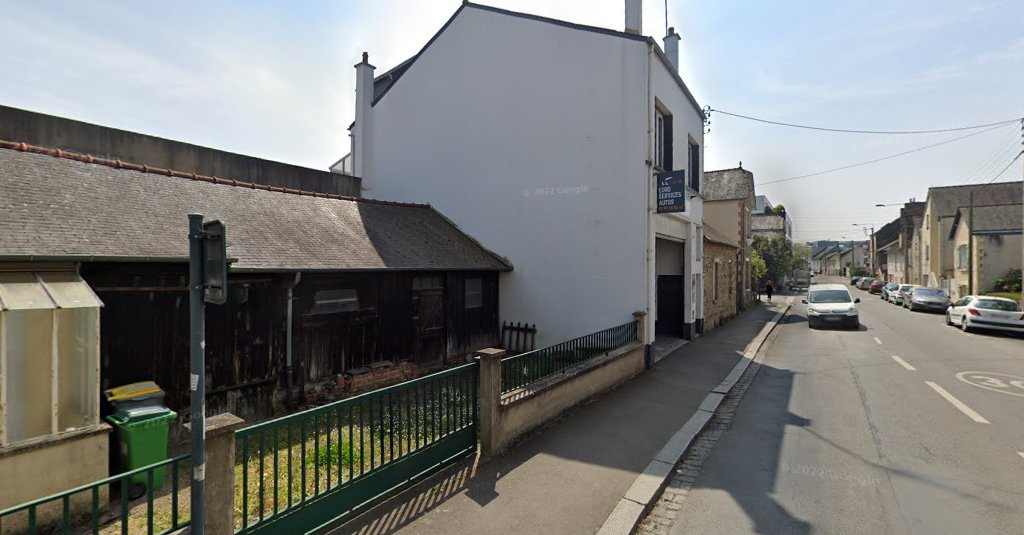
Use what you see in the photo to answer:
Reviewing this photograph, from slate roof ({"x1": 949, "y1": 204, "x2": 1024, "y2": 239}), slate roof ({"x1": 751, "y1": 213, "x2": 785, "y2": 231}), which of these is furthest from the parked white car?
slate roof ({"x1": 751, "y1": 213, "x2": 785, "y2": 231})

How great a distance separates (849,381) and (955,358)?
4952mm

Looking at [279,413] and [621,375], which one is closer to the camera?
Result: [279,413]

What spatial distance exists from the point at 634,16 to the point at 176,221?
36.0ft

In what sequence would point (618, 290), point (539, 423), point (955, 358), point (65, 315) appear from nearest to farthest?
1. point (65, 315)
2. point (539, 423)
3. point (618, 290)
4. point (955, 358)

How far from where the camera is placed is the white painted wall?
35.2 feet

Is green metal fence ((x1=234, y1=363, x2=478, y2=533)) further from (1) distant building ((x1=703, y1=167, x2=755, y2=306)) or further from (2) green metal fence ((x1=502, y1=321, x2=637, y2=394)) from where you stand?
(1) distant building ((x1=703, y1=167, x2=755, y2=306))

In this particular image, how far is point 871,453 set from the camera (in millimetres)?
5758

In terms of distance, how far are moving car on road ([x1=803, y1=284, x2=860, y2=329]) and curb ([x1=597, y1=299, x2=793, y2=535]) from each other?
37.6 feet

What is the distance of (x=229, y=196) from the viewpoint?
8.55 m

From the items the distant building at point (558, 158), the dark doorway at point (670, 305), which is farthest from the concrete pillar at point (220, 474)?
the dark doorway at point (670, 305)

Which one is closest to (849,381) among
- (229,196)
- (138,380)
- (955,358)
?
(955,358)

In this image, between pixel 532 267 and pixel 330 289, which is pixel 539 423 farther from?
pixel 532 267

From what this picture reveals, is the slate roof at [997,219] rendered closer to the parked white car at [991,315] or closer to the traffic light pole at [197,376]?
the parked white car at [991,315]

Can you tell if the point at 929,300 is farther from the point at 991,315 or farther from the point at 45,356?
the point at 45,356
